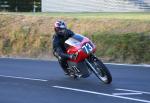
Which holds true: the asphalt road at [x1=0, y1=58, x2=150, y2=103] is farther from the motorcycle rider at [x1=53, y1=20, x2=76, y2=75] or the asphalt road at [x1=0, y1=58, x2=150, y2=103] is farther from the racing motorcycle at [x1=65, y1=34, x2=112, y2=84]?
the motorcycle rider at [x1=53, y1=20, x2=76, y2=75]

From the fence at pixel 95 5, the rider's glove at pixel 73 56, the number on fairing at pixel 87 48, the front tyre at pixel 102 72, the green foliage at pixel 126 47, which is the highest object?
the number on fairing at pixel 87 48

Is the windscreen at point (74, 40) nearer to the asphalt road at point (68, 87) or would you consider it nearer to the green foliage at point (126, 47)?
→ the asphalt road at point (68, 87)

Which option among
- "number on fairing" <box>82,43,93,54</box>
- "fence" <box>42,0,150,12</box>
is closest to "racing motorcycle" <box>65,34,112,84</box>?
"number on fairing" <box>82,43,93,54</box>

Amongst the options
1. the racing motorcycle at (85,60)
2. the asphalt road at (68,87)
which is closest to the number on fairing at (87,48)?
the racing motorcycle at (85,60)

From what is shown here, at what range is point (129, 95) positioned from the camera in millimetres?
13789

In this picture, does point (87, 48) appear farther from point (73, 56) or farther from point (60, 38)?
point (60, 38)

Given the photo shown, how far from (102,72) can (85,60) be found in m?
0.70

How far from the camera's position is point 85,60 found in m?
16.3

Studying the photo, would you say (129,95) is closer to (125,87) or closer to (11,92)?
(125,87)

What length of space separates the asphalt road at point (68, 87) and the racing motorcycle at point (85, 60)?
240mm

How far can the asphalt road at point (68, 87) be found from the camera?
13.6 metres

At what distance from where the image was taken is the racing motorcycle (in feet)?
52.0

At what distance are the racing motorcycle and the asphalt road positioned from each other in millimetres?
240

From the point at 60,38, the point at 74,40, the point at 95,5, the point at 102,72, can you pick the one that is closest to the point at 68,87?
the point at 102,72
